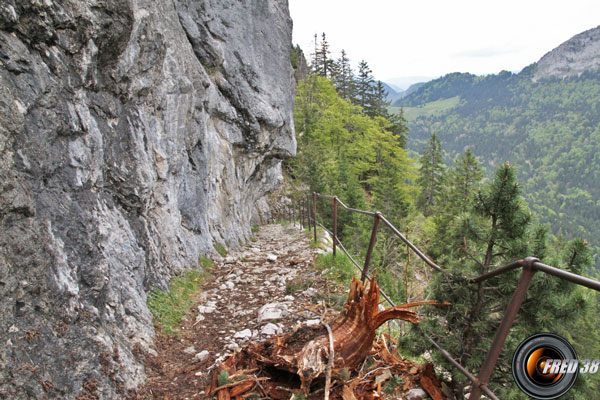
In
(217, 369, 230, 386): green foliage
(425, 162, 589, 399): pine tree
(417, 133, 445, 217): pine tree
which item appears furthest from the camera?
(417, 133, 445, 217): pine tree

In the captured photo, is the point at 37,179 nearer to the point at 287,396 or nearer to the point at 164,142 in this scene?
the point at 287,396

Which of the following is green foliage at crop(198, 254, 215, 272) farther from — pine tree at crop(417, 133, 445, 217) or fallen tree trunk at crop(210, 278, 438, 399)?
pine tree at crop(417, 133, 445, 217)

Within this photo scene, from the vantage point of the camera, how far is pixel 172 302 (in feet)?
16.4

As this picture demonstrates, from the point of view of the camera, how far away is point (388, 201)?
952 inches

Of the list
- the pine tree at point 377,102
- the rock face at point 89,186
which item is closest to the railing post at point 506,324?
the rock face at point 89,186

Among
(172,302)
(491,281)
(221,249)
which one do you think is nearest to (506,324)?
(491,281)

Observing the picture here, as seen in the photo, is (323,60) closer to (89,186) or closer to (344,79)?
(344,79)

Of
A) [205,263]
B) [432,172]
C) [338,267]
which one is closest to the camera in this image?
[338,267]

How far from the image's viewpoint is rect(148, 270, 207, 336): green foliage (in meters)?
4.43

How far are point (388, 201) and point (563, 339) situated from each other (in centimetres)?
2285

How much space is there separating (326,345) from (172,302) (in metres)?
2.99

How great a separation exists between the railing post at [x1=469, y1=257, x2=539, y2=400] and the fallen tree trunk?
62 cm

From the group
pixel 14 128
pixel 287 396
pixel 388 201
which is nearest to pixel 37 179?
pixel 14 128

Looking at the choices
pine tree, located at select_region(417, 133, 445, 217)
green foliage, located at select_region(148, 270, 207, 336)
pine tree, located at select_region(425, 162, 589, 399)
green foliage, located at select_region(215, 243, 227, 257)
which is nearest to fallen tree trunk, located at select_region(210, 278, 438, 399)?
pine tree, located at select_region(425, 162, 589, 399)
